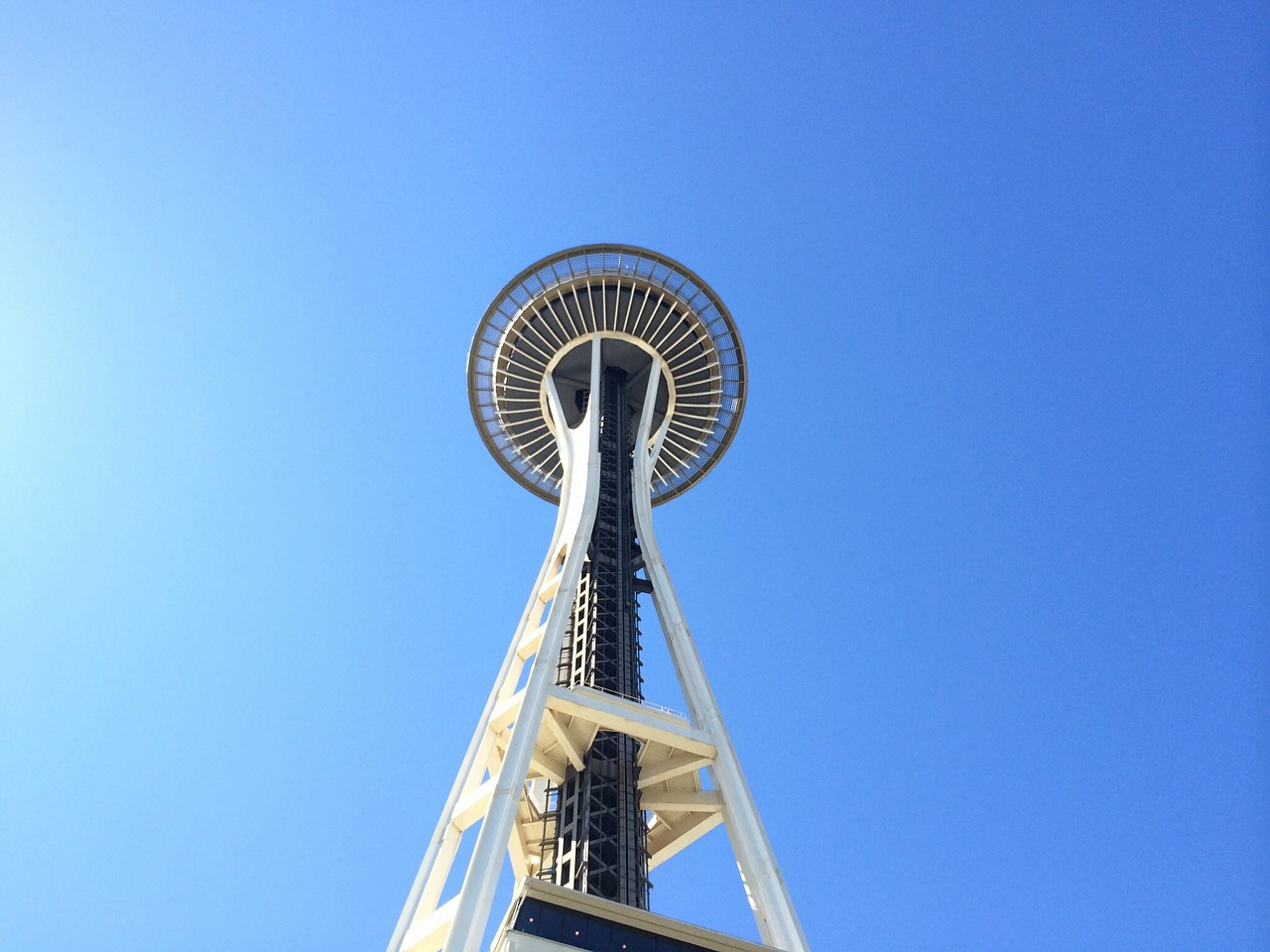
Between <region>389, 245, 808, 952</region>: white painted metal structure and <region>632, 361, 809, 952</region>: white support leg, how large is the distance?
49 mm

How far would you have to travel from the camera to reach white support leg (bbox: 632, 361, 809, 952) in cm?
2525

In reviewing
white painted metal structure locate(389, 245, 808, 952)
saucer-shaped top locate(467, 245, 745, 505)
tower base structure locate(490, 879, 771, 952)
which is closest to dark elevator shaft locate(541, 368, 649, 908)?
white painted metal structure locate(389, 245, 808, 952)

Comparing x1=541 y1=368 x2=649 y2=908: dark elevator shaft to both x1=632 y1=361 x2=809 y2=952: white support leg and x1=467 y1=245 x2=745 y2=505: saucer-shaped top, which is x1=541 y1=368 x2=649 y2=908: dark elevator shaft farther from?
x1=467 y1=245 x2=745 y2=505: saucer-shaped top

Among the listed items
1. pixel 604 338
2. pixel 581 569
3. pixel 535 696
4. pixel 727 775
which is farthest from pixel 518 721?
pixel 604 338

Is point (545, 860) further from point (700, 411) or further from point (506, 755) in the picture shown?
point (700, 411)

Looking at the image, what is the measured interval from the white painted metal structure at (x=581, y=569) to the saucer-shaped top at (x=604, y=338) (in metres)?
0.07

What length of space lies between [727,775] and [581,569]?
36.0 feet

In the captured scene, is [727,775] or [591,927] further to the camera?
[727,775]

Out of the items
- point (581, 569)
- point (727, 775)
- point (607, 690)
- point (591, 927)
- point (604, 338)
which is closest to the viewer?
point (591, 927)

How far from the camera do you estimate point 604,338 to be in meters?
46.5

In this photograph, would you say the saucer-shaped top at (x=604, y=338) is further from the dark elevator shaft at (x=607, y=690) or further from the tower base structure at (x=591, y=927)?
the tower base structure at (x=591, y=927)

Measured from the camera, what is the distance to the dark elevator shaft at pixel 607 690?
2914 cm

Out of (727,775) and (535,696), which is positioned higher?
(535,696)

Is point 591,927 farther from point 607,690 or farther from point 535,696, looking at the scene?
point 607,690
